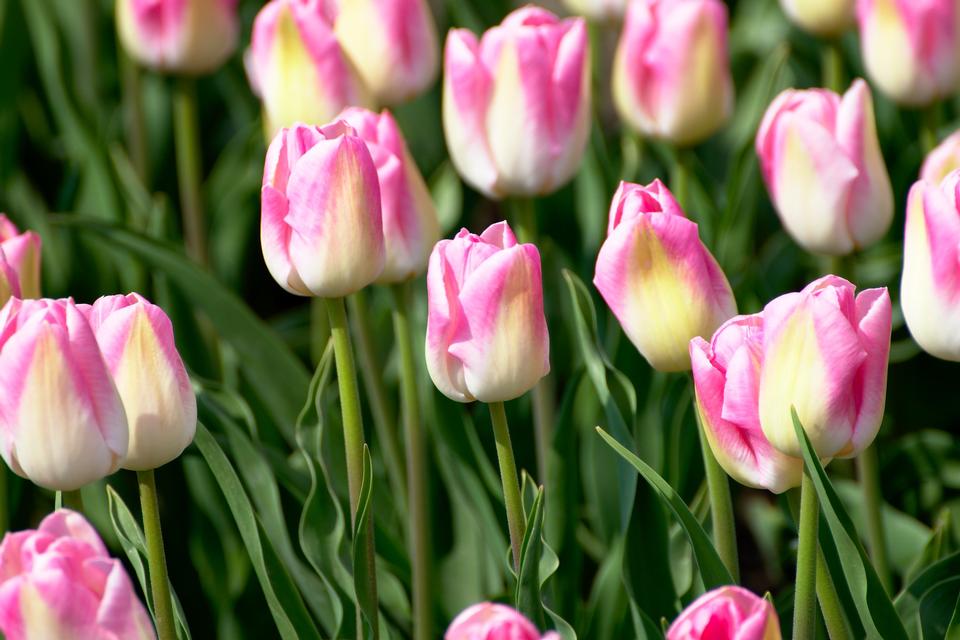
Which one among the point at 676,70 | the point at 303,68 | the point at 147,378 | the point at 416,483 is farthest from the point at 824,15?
the point at 147,378

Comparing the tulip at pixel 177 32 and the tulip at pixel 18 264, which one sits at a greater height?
the tulip at pixel 177 32

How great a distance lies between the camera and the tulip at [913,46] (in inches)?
55.4

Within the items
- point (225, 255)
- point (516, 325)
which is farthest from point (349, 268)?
point (225, 255)

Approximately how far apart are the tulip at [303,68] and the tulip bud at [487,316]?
0.47 meters

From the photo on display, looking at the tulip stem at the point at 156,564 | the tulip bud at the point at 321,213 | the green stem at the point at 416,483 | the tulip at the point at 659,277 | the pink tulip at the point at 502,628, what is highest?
the tulip bud at the point at 321,213

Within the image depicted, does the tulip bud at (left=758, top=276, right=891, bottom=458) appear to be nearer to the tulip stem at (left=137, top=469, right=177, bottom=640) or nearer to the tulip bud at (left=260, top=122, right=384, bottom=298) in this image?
the tulip bud at (left=260, top=122, right=384, bottom=298)

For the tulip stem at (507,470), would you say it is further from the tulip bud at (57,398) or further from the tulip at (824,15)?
the tulip at (824,15)

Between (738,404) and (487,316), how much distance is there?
0.16 meters

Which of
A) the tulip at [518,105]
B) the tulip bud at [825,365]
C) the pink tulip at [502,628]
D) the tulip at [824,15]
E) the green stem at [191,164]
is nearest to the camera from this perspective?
the pink tulip at [502,628]

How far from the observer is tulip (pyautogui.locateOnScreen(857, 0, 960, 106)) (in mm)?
1407

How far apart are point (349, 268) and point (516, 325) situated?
13cm

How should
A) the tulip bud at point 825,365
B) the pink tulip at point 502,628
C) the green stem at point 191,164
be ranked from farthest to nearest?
1. the green stem at point 191,164
2. the tulip bud at point 825,365
3. the pink tulip at point 502,628

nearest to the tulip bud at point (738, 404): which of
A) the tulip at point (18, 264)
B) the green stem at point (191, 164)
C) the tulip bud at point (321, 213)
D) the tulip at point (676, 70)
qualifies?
the tulip bud at point (321, 213)

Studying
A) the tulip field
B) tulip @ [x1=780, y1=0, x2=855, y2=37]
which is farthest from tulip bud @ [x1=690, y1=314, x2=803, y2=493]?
tulip @ [x1=780, y1=0, x2=855, y2=37]
